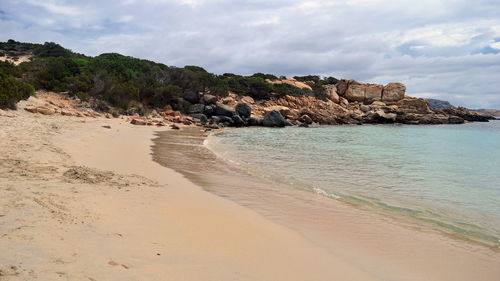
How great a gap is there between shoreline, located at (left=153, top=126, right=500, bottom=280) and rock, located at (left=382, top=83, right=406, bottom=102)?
62.1m

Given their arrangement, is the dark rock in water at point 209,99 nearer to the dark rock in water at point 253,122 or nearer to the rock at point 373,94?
the dark rock in water at point 253,122

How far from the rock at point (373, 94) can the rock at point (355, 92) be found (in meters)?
0.70

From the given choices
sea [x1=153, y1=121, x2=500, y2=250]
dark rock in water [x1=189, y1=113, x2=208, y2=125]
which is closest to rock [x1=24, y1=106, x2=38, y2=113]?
sea [x1=153, y1=121, x2=500, y2=250]

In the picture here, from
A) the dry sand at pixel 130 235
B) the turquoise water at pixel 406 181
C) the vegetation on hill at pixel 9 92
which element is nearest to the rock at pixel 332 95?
the turquoise water at pixel 406 181

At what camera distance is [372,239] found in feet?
16.8

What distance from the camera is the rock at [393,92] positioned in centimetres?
6488

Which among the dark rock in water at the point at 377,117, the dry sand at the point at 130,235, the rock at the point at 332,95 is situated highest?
the rock at the point at 332,95

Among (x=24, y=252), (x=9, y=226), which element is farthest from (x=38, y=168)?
(x=24, y=252)

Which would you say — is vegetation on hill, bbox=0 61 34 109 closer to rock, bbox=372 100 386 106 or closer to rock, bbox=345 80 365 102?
rock, bbox=372 100 386 106

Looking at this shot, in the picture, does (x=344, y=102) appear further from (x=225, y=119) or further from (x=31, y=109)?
(x=31, y=109)

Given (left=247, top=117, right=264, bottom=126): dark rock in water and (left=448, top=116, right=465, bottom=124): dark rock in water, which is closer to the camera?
(left=247, top=117, right=264, bottom=126): dark rock in water

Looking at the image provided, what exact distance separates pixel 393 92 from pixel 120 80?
4810cm

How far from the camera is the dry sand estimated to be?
9.78 ft

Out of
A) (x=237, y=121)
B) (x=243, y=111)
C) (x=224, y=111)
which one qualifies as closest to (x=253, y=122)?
(x=243, y=111)
